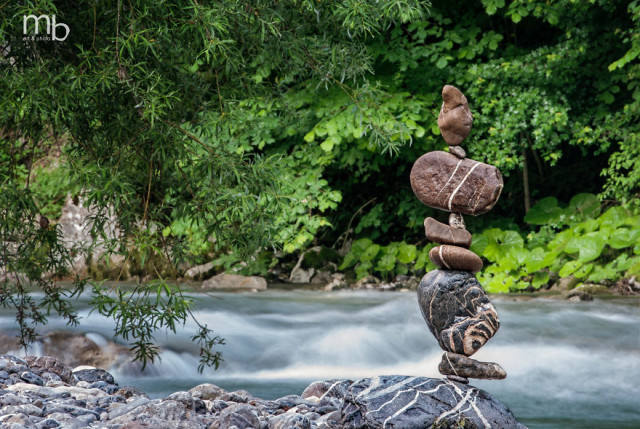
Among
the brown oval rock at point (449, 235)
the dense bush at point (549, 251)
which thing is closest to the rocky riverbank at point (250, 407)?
the brown oval rock at point (449, 235)

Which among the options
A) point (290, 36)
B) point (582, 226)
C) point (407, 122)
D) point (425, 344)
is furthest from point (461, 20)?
point (290, 36)

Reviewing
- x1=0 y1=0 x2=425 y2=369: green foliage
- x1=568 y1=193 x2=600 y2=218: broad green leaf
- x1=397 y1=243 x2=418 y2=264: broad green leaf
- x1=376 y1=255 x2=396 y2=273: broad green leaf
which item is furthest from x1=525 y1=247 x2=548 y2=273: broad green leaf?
x1=0 y1=0 x2=425 y2=369: green foliage

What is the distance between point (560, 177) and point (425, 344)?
5190 millimetres

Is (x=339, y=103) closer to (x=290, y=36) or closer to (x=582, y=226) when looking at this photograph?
(x=582, y=226)

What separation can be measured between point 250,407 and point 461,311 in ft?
4.35

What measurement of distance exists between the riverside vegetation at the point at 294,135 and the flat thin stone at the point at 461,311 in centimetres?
121

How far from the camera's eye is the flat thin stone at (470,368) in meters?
3.56

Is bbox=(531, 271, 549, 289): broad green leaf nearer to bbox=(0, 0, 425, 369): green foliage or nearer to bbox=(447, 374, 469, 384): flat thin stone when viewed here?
bbox=(0, 0, 425, 369): green foliage

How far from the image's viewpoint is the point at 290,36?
489 cm

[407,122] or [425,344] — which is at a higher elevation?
[407,122]

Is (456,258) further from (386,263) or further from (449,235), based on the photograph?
(386,263)

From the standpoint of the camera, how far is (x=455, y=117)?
3.70 meters

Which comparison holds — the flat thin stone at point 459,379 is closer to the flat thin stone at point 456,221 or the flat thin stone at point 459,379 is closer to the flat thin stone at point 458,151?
the flat thin stone at point 456,221

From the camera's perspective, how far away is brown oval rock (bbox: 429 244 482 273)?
3594 mm
